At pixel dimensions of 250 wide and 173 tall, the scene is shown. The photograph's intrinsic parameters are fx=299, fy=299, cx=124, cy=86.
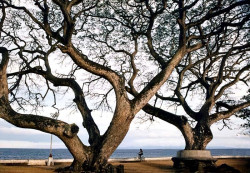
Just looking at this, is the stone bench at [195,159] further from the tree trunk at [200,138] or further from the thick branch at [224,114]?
the thick branch at [224,114]

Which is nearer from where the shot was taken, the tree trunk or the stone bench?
the stone bench

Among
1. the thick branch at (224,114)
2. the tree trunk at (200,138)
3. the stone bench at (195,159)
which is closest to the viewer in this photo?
the stone bench at (195,159)

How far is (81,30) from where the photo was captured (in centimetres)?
1641

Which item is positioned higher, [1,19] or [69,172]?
[1,19]

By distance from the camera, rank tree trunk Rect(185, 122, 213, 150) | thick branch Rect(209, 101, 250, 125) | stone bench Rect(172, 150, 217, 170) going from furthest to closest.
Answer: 1. thick branch Rect(209, 101, 250, 125)
2. tree trunk Rect(185, 122, 213, 150)
3. stone bench Rect(172, 150, 217, 170)

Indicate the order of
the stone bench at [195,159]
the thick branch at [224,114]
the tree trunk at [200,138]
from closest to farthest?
the stone bench at [195,159] < the tree trunk at [200,138] < the thick branch at [224,114]

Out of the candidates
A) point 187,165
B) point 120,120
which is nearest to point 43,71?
point 120,120

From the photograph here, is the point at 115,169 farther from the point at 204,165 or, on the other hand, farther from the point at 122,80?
the point at 204,165

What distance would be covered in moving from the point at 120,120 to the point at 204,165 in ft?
20.3

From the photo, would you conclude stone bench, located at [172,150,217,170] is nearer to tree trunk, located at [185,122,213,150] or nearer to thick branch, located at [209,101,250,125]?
tree trunk, located at [185,122,213,150]

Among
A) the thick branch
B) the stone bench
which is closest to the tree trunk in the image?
the stone bench

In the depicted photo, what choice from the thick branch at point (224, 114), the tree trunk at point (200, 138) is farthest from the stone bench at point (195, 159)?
the thick branch at point (224, 114)

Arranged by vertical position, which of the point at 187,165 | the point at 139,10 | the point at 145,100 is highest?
the point at 139,10

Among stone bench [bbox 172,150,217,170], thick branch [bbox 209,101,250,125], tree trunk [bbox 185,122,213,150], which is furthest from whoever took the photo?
thick branch [bbox 209,101,250,125]
